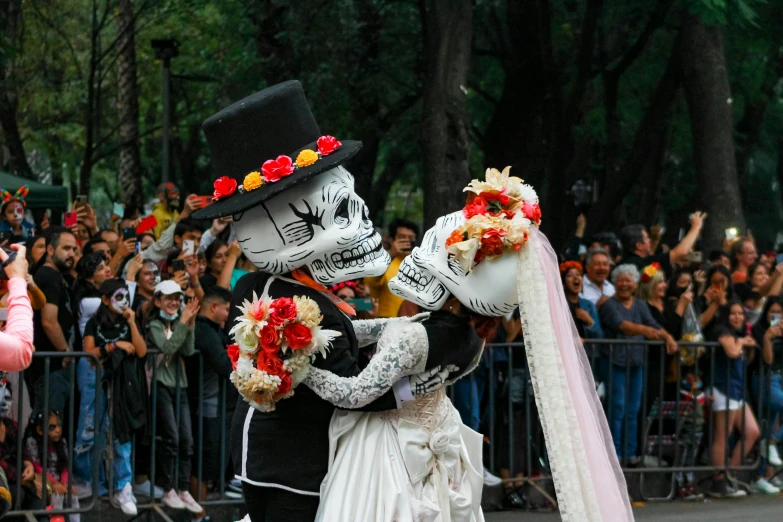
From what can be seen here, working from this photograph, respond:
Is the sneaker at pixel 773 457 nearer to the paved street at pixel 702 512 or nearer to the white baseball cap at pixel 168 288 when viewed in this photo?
the paved street at pixel 702 512

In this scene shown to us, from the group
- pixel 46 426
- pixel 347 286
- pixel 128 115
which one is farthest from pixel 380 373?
pixel 128 115

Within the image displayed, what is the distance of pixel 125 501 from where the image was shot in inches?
329

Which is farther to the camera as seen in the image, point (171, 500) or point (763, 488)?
point (763, 488)

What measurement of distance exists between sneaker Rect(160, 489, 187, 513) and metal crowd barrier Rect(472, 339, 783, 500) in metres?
2.22

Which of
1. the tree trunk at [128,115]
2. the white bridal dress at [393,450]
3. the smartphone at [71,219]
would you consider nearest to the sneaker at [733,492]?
the white bridal dress at [393,450]

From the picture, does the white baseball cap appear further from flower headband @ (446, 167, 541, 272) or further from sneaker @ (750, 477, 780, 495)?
sneaker @ (750, 477, 780, 495)

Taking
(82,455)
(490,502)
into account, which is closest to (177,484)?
(82,455)

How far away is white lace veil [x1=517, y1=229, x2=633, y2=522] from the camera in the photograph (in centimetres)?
479

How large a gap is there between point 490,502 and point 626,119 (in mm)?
14340

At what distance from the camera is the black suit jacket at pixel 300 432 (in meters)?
5.03

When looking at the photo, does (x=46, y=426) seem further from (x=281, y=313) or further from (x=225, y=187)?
(x=281, y=313)

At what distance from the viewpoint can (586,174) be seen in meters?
24.8

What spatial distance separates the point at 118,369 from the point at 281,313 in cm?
369

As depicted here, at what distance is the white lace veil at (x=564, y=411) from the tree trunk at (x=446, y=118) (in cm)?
751
